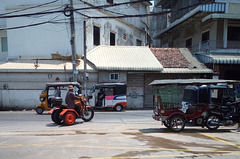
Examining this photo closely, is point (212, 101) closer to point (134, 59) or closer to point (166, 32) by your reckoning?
point (134, 59)

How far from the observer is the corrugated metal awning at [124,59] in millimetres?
15883

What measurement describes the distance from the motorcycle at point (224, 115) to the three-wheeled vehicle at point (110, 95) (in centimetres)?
746

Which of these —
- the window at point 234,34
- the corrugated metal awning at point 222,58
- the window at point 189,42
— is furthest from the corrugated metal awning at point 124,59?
the window at point 234,34

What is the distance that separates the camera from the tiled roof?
17.3 meters

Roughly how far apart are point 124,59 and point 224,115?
1078 centimetres

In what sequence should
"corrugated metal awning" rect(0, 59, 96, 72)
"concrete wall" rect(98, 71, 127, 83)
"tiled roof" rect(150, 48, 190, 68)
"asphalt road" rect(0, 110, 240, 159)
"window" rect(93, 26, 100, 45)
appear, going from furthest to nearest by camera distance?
"window" rect(93, 26, 100, 45) → "tiled roof" rect(150, 48, 190, 68) → "concrete wall" rect(98, 71, 127, 83) → "corrugated metal awning" rect(0, 59, 96, 72) → "asphalt road" rect(0, 110, 240, 159)

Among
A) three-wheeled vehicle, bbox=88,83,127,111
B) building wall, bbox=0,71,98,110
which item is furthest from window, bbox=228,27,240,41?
building wall, bbox=0,71,98,110

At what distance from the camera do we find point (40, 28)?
17.5 m

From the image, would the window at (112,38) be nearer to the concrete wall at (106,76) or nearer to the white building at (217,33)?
the concrete wall at (106,76)

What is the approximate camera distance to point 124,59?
17.1 metres

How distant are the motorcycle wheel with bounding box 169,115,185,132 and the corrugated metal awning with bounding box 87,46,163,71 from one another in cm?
883

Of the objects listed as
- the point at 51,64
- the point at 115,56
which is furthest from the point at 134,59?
the point at 51,64

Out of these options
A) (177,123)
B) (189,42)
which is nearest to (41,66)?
(177,123)

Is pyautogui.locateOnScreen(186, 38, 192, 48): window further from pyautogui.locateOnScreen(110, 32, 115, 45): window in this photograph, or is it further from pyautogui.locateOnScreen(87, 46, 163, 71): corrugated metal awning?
pyautogui.locateOnScreen(110, 32, 115, 45): window
